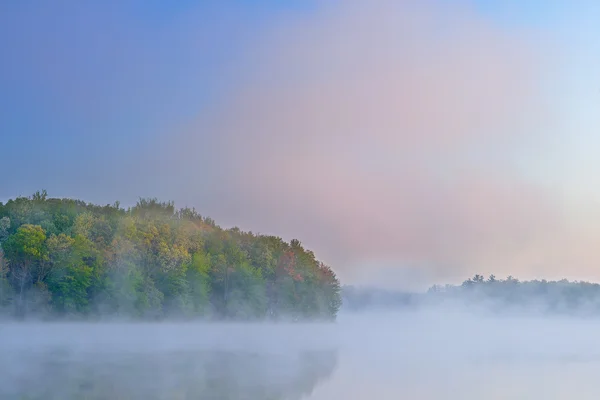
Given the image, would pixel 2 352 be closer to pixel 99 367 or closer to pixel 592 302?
pixel 99 367

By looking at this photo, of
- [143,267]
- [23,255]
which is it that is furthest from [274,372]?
[143,267]

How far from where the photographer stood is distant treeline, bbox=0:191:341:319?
187 feet

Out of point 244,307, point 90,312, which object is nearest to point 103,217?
point 90,312

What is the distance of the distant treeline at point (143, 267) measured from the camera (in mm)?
57000

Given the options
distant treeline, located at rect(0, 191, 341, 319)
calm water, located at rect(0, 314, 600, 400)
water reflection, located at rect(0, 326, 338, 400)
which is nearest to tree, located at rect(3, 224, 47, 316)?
distant treeline, located at rect(0, 191, 341, 319)

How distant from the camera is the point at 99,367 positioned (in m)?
24.2

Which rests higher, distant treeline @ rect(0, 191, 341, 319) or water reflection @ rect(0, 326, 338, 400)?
distant treeline @ rect(0, 191, 341, 319)

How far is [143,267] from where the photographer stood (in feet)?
213

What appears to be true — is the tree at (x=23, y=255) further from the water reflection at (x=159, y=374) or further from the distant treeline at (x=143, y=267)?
the water reflection at (x=159, y=374)

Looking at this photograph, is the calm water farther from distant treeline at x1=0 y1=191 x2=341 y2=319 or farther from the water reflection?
distant treeline at x1=0 y1=191 x2=341 y2=319

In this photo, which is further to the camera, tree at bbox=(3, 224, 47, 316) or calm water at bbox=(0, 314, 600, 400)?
tree at bbox=(3, 224, 47, 316)

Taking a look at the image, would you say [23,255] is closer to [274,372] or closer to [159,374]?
[159,374]

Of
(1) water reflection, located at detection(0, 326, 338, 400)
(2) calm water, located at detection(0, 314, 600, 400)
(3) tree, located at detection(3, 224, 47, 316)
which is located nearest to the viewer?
(1) water reflection, located at detection(0, 326, 338, 400)

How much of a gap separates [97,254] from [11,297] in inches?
314
